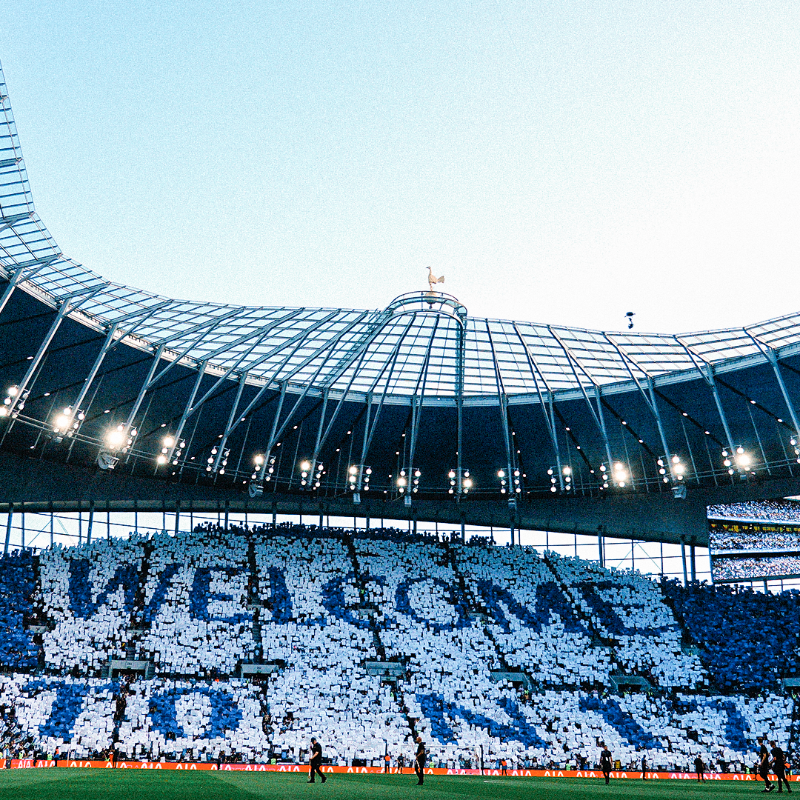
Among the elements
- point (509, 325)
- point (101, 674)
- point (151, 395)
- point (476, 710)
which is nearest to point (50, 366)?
point (151, 395)

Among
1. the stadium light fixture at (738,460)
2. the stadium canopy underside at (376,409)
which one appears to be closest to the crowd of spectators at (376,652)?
the stadium canopy underside at (376,409)

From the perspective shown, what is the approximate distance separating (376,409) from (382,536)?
10.6 metres

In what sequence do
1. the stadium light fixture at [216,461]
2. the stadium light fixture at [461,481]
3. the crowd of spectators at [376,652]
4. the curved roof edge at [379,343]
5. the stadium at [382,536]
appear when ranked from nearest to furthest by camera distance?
1. the crowd of spectators at [376,652]
2. the stadium at [382,536]
3. the curved roof edge at [379,343]
4. the stadium light fixture at [216,461]
5. the stadium light fixture at [461,481]

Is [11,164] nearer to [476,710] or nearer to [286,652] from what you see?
[286,652]

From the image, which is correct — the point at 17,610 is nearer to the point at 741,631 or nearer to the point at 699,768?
the point at 699,768

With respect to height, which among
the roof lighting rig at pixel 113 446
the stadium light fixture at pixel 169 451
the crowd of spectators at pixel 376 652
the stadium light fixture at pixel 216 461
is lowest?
the crowd of spectators at pixel 376 652

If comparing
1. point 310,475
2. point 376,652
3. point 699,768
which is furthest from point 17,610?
point 699,768

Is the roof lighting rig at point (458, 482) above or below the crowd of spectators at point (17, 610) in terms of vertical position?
above

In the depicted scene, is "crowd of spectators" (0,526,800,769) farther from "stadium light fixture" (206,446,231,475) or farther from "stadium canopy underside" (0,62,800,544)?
"stadium canopy underside" (0,62,800,544)

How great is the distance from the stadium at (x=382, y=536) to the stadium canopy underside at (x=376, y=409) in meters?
0.23

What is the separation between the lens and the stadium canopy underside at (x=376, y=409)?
149 feet

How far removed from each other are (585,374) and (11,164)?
35765 mm

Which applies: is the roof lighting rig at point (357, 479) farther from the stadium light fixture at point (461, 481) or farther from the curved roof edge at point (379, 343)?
the stadium light fixture at point (461, 481)

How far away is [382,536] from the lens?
6419cm
